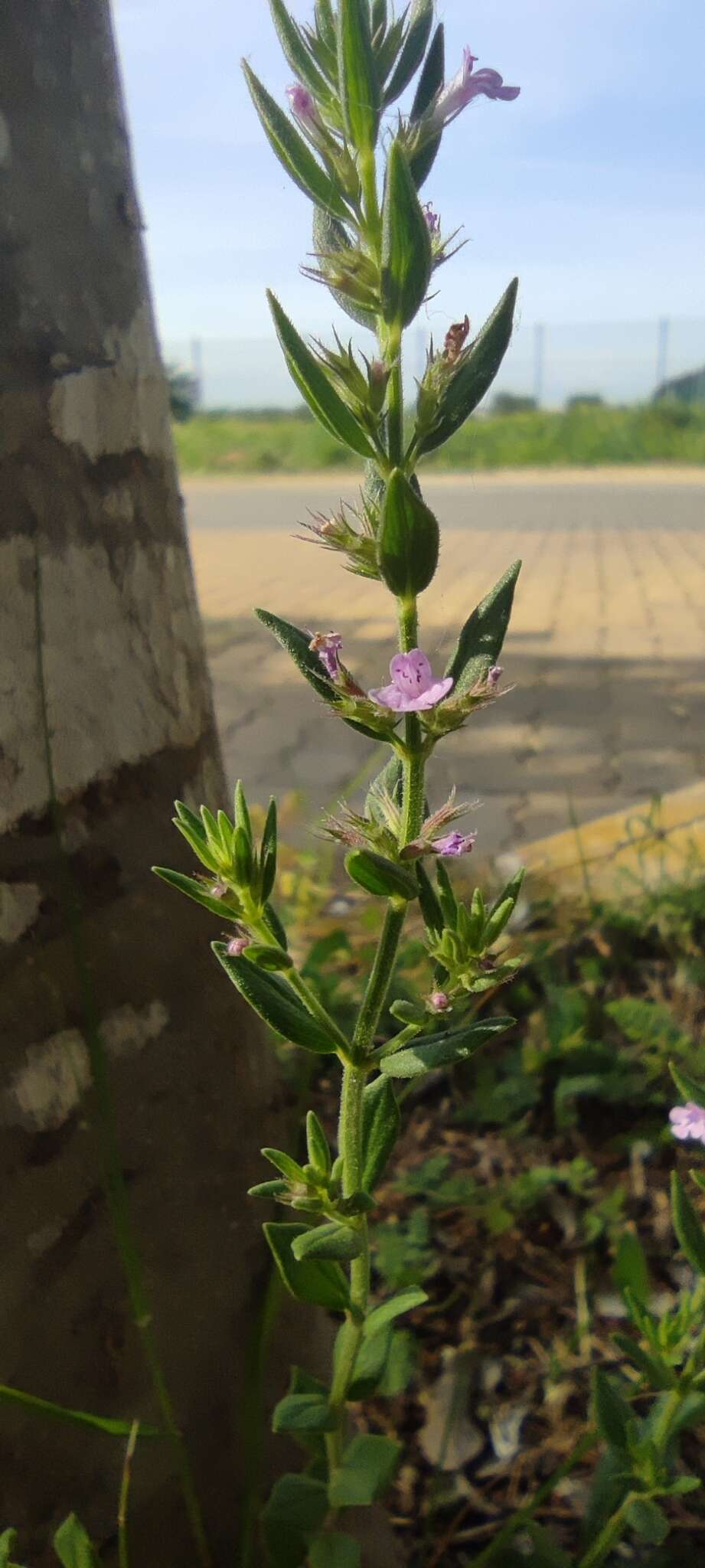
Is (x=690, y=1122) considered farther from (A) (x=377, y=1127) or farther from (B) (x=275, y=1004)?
(B) (x=275, y=1004)

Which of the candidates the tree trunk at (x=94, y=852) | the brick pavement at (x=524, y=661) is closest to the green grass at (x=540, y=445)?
the brick pavement at (x=524, y=661)

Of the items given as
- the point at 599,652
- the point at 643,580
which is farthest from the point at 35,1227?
the point at 643,580

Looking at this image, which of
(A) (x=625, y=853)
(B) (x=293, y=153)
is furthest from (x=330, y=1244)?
(A) (x=625, y=853)

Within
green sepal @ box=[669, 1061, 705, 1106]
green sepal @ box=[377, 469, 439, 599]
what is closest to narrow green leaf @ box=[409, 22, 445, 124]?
green sepal @ box=[377, 469, 439, 599]

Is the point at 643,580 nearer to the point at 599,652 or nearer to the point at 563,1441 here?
the point at 599,652

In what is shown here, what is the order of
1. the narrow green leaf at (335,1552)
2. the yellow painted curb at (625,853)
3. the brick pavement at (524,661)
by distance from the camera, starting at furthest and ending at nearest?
the brick pavement at (524,661) < the yellow painted curb at (625,853) < the narrow green leaf at (335,1552)

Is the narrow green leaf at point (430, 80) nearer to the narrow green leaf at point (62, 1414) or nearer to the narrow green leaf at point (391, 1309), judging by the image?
the narrow green leaf at point (391, 1309)
